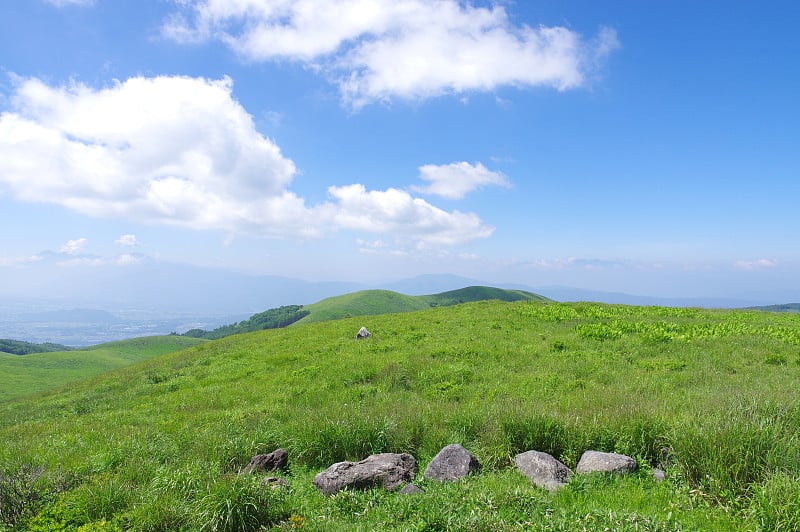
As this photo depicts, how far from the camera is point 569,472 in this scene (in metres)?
7.68

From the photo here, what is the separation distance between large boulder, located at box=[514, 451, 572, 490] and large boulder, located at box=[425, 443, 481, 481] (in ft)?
3.10

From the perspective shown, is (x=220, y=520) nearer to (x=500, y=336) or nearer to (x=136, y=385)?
(x=500, y=336)

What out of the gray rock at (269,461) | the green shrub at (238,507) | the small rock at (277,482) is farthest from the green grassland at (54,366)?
the green shrub at (238,507)

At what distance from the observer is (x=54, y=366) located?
56438mm

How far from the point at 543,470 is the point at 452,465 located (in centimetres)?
177

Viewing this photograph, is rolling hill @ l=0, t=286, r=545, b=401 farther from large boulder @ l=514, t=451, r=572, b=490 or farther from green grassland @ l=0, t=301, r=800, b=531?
large boulder @ l=514, t=451, r=572, b=490

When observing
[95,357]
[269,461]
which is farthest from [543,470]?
[95,357]

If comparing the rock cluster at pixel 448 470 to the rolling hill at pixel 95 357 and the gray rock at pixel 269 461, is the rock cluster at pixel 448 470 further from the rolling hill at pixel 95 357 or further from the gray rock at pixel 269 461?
the rolling hill at pixel 95 357

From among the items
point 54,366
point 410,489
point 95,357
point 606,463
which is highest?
point 606,463

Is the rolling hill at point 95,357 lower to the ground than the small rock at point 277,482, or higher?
lower

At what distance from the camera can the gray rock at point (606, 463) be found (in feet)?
24.4

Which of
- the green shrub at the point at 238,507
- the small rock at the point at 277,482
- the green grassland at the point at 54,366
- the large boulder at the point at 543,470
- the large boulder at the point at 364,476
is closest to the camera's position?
the green shrub at the point at 238,507

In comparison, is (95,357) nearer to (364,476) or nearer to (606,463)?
(364,476)

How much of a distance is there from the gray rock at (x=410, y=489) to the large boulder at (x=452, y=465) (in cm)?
50
